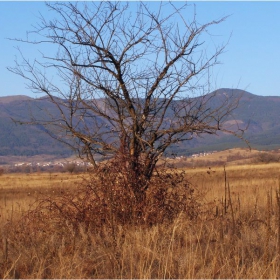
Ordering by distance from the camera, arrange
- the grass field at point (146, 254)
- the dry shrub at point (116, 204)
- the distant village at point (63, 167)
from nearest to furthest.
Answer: the grass field at point (146, 254) → the dry shrub at point (116, 204) → the distant village at point (63, 167)

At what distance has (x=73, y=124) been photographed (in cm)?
970

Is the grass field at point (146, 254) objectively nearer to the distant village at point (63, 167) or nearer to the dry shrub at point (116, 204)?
the dry shrub at point (116, 204)

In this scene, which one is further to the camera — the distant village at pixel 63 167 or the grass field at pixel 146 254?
the distant village at pixel 63 167

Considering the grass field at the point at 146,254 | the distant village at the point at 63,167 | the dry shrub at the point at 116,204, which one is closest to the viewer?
the grass field at the point at 146,254

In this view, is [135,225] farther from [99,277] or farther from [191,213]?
[99,277]

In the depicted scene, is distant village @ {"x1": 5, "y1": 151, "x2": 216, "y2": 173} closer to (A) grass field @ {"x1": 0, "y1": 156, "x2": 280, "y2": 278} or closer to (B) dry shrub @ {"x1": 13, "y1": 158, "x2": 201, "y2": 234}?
(B) dry shrub @ {"x1": 13, "y1": 158, "x2": 201, "y2": 234}

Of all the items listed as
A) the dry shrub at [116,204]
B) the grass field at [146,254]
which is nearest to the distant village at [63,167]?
the dry shrub at [116,204]

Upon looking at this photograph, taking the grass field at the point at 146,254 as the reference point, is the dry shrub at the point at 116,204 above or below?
above

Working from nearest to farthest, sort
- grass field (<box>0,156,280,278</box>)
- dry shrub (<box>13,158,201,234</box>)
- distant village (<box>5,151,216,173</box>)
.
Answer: grass field (<box>0,156,280,278</box>)
dry shrub (<box>13,158,201,234</box>)
distant village (<box>5,151,216,173</box>)

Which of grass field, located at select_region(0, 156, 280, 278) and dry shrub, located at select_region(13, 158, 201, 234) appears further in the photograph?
dry shrub, located at select_region(13, 158, 201, 234)

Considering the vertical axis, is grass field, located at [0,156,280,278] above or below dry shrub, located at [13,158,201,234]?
below

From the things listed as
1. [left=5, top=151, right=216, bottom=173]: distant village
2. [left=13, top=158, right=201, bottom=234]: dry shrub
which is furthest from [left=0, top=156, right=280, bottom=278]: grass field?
[left=5, top=151, right=216, bottom=173]: distant village

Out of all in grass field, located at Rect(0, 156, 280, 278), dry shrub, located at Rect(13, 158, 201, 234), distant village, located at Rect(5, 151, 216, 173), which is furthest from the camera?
distant village, located at Rect(5, 151, 216, 173)

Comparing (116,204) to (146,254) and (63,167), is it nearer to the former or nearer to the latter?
(146,254)
